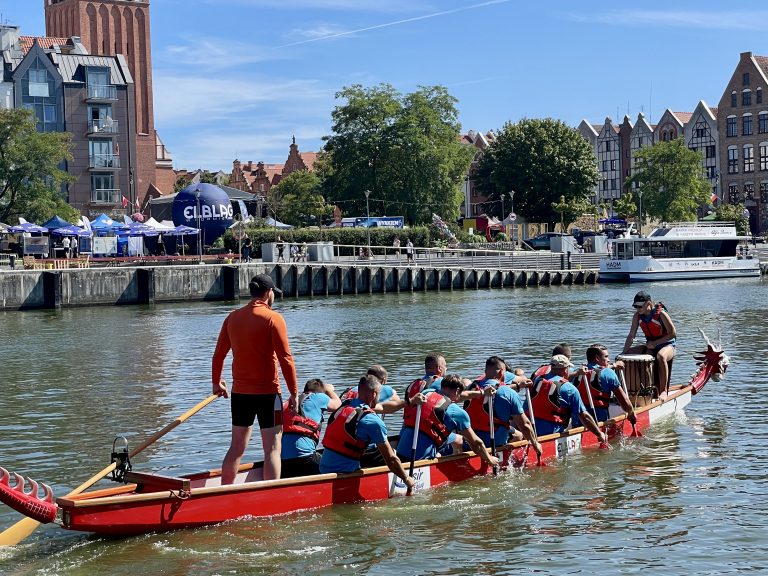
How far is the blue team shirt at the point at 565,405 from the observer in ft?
55.8

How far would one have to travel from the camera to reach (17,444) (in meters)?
19.8

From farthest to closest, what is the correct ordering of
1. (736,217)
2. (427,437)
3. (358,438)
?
(736,217)
(427,437)
(358,438)

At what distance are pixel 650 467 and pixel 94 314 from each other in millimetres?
39750

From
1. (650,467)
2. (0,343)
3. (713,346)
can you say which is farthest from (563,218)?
(650,467)

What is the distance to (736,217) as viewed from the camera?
100062 mm

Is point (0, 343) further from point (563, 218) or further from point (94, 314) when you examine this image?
point (563, 218)

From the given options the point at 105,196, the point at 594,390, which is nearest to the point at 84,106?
the point at 105,196

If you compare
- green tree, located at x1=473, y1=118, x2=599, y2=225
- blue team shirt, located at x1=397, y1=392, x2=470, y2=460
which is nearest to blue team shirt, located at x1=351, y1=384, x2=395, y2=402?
blue team shirt, located at x1=397, y1=392, x2=470, y2=460

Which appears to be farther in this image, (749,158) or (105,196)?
(749,158)

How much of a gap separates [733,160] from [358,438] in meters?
112

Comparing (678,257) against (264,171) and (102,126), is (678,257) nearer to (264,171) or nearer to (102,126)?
(102,126)

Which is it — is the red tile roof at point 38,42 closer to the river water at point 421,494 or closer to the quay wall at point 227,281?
the quay wall at point 227,281

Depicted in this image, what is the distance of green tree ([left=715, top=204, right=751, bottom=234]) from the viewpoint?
3819 inches

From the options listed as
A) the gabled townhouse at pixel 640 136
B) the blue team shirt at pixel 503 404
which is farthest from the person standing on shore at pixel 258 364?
the gabled townhouse at pixel 640 136
